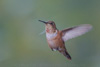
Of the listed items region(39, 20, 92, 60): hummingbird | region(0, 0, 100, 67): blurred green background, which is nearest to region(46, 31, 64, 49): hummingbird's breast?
region(39, 20, 92, 60): hummingbird

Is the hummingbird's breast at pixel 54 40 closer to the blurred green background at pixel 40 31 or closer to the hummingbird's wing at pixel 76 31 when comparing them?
the hummingbird's wing at pixel 76 31

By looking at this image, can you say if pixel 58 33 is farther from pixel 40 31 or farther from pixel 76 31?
pixel 40 31

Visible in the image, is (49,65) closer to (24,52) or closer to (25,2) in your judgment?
(24,52)

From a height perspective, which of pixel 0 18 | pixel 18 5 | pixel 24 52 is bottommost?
pixel 24 52

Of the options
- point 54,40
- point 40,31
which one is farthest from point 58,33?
point 40,31

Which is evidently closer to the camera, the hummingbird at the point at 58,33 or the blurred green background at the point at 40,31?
the hummingbird at the point at 58,33

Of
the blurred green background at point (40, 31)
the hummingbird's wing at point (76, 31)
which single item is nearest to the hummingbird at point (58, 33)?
the hummingbird's wing at point (76, 31)

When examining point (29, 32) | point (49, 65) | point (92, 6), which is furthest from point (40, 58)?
point (92, 6)
